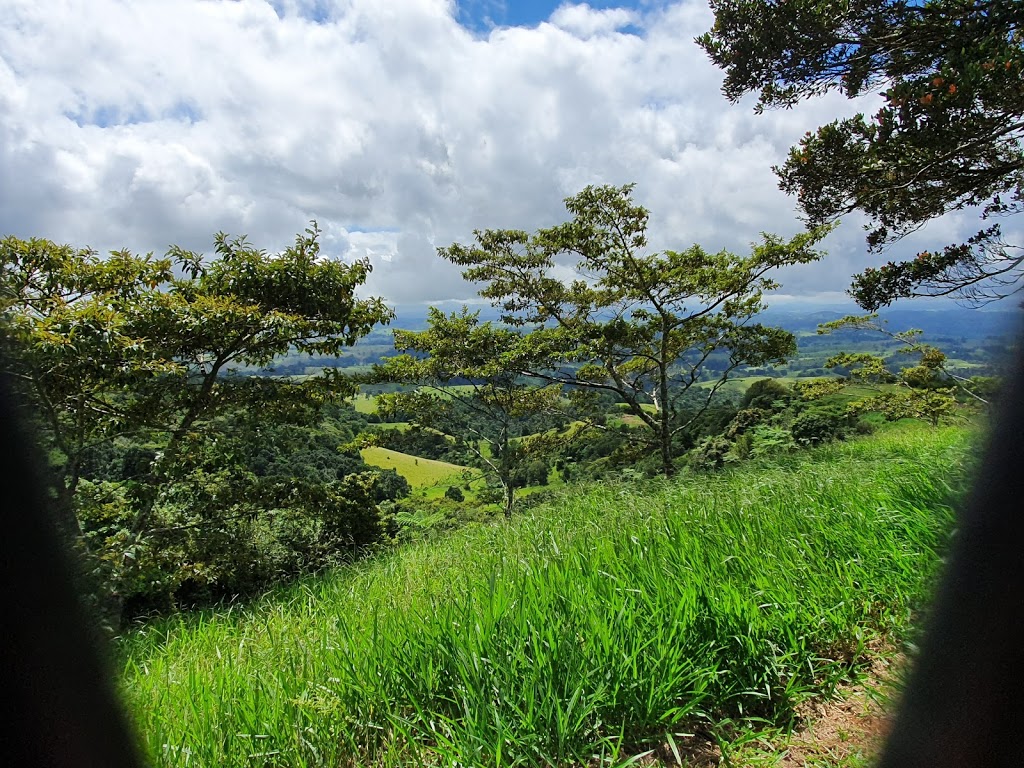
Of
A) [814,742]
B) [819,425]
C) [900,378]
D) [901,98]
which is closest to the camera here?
[814,742]

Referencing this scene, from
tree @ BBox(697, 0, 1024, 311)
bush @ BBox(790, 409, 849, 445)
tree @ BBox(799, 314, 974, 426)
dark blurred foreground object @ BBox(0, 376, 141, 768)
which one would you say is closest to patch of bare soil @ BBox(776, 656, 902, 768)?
dark blurred foreground object @ BBox(0, 376, 141, 768)

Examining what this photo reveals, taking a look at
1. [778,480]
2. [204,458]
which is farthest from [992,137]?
[204,458]

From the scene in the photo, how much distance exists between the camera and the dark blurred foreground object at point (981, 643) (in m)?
0.76

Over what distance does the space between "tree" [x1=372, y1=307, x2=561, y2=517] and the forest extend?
0.10m

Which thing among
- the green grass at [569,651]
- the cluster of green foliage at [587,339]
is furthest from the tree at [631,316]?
the green grass at [569,651]

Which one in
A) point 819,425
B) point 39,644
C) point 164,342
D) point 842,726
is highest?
point 164,342

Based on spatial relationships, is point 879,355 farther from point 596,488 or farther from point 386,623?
point 386,623

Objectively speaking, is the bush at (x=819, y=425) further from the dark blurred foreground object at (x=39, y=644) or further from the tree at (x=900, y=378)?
the dark blurred foreground object at (x=39, y=644)

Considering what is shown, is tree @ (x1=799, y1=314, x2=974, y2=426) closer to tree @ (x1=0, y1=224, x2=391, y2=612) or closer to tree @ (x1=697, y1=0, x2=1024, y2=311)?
tree @ (x1=697, y1=0, x2=1024, y2=311)

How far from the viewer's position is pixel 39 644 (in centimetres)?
86

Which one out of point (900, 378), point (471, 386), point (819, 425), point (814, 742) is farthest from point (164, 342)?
point (819, 425)

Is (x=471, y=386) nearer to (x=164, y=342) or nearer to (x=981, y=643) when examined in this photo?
(x=164, y=342)

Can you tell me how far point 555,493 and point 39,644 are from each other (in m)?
6.82

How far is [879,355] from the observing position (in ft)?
33.2
